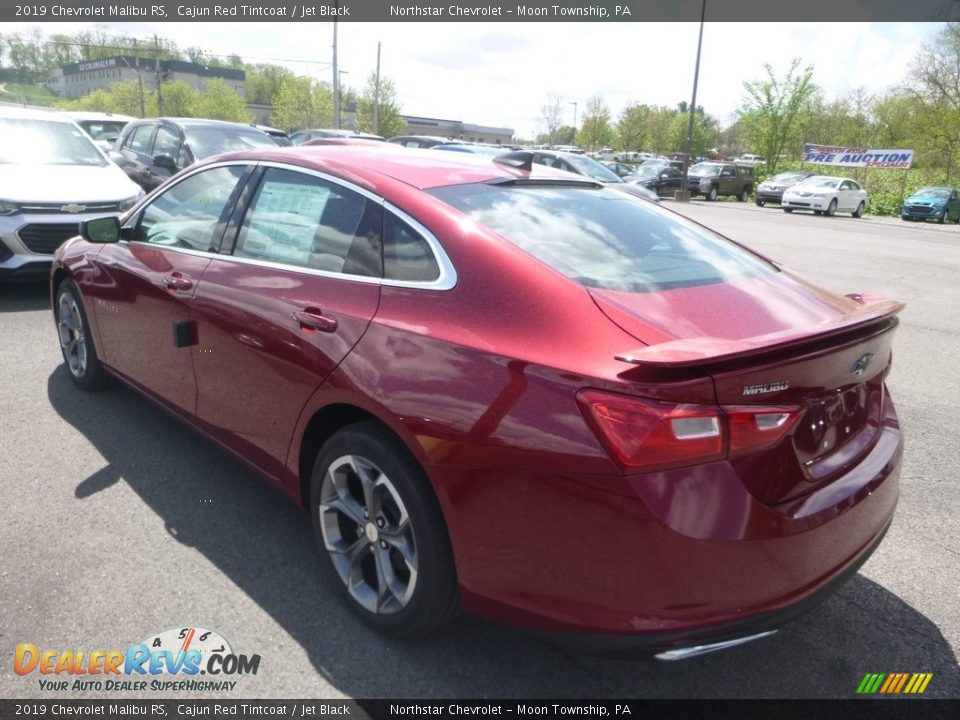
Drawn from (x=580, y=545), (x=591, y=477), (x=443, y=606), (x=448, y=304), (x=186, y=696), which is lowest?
(x=186, y=696)

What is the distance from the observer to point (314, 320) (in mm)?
2592

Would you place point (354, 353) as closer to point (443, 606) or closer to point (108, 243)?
point (443, 606)

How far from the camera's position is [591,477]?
1.83 m

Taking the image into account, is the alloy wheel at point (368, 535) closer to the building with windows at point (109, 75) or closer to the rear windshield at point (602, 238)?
the rear windshield at point (602, 238)

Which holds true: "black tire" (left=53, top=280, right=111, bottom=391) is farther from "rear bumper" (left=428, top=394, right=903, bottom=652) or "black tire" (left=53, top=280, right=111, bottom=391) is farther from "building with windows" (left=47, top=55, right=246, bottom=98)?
"building with windows" (left=47, top=55, right=246, bottom=98)

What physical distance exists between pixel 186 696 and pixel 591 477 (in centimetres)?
152

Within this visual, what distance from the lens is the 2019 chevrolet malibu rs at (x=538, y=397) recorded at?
1.83m

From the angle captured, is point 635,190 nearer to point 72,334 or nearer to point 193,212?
point 193,212

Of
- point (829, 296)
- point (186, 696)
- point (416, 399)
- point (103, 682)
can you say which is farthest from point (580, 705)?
point (829, 296)

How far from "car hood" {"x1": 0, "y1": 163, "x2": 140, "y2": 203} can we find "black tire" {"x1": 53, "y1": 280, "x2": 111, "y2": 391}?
284cm

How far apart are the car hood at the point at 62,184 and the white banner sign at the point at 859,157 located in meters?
41.5

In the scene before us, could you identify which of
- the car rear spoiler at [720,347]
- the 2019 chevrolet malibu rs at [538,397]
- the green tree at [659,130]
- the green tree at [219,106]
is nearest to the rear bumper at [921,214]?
the 2019 chevrolet malibu rs at [538,397]

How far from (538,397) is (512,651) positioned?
1.07 metres

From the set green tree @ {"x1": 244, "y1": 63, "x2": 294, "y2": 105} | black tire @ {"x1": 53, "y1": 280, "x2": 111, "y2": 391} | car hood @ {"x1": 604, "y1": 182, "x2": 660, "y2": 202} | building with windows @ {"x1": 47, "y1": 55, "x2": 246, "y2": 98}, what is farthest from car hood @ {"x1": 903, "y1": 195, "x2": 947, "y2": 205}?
building with windows @ {"x1": 47, "y1": 55, "x2": 246, "y2": 98}
